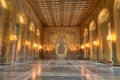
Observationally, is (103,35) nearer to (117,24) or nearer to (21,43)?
(117,24)

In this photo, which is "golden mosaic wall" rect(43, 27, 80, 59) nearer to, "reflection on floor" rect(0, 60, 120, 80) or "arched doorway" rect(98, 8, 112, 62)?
"arched doorway" rect(98, 8, 112, 62)

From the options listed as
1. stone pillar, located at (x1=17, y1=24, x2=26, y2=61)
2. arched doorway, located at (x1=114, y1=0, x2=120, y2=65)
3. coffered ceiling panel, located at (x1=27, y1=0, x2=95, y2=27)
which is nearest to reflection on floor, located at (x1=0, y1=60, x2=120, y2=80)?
arched doorway, located at (x1=114, y1=0, x2=120, y2=65)

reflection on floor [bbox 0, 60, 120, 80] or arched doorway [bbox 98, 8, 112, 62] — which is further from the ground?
arched doorway [bbox 98, 8, 112, 62]

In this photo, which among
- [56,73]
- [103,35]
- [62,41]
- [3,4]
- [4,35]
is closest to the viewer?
[56,73]

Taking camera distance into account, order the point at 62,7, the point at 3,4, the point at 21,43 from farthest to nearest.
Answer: the point at 62,7 → the point at 21,43 → the point at 3,4

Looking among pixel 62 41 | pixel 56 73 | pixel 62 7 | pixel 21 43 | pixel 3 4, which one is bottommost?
pixel 56 73

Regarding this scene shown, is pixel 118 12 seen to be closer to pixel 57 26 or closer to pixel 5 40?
pixel 5 40

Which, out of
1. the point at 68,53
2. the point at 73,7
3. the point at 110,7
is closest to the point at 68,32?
the point at 68,53

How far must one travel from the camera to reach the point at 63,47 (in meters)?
33.7

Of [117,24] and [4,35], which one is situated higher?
[117,24]

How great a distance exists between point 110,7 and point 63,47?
21581 mm

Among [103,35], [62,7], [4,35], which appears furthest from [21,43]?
[103,35]

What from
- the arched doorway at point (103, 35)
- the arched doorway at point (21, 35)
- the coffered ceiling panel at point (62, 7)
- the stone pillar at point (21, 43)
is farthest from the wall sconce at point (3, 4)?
the arched doorway at point (103, 35)

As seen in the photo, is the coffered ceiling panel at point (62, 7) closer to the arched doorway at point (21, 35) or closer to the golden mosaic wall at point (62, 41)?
the arched doorway at point (21, 35)
